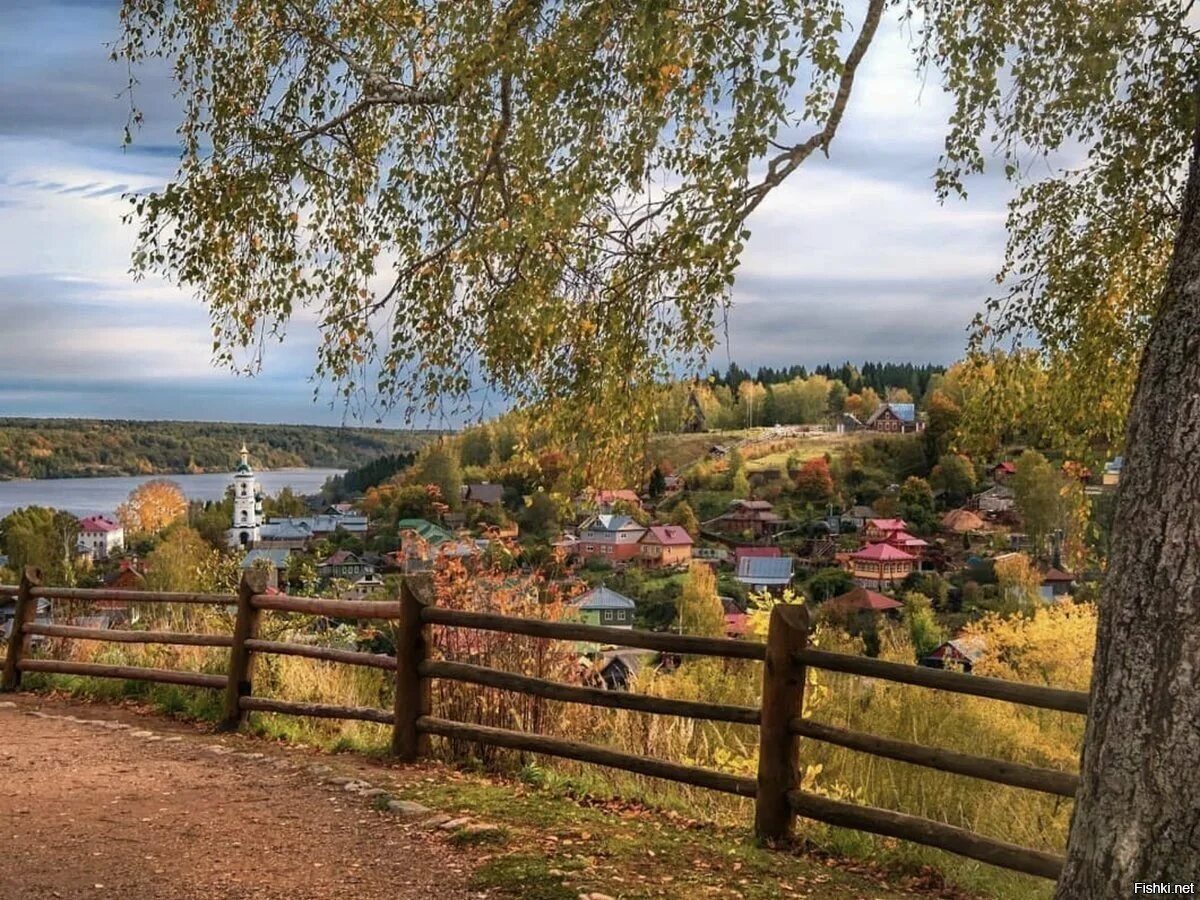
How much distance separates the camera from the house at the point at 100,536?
47.2m

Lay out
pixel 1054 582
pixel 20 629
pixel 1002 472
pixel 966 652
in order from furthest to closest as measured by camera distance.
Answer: pixel 1002 472 < pixel 1054 582 < pixel 966 652 < pixel 20 629

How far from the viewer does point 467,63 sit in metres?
6.17

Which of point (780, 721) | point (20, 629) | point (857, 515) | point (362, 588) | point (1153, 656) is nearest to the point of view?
point (1153, 656)

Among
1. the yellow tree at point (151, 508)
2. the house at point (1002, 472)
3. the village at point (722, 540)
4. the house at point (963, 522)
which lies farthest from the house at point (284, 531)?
the house at point (963, 522)

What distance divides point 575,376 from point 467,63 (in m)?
1.77

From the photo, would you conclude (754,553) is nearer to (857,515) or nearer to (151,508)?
(857,515)

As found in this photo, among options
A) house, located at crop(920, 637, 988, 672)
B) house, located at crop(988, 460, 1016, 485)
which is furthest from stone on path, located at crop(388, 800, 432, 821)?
house, located at crop(988, 460, 1016, 485)

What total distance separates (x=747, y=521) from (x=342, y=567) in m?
39.2

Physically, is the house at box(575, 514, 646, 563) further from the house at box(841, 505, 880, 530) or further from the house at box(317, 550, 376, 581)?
the house at box(841, 505, 880, 530)

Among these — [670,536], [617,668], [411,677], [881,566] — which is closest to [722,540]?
[670,536]

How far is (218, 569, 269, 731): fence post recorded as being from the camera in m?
9.21

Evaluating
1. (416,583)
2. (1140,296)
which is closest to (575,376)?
(416,583)

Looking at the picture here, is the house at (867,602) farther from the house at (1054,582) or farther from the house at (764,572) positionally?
the house at (1054,582)

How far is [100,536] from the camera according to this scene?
4934cm
